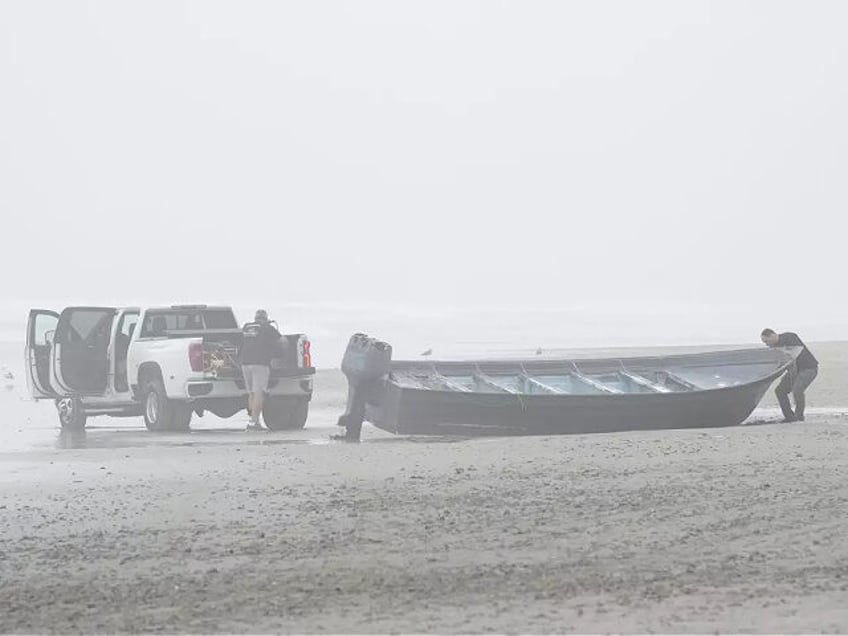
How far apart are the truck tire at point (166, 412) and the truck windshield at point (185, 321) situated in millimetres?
875

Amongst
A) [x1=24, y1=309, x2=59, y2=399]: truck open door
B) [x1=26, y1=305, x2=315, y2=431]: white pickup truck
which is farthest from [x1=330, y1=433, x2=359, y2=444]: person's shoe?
[x1=24, y1=309, x2=59, y2=399]: truck open door

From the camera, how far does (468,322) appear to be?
108m

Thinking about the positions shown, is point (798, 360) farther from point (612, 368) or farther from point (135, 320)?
point (135, 320)

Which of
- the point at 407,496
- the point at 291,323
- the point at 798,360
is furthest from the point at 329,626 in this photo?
the point at 291,323

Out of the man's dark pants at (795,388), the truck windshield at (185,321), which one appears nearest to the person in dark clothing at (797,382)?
the man's dark pants at (795,388)

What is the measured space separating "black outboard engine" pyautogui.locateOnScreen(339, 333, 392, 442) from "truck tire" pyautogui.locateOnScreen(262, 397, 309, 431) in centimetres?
264

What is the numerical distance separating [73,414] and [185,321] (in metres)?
1.98

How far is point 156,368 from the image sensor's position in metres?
21.6

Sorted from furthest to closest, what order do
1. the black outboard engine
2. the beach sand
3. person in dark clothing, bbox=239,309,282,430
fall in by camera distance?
person in dark clothing, bbox=239,309,282,430 → the black outboard engine → the beach sand

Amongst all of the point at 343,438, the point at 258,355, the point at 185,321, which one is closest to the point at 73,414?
the point at 185,321

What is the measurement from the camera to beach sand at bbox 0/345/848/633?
789cm

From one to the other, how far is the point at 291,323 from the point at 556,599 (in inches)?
3622

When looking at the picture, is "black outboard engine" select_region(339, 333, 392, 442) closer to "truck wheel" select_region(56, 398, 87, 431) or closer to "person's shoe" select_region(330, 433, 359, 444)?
"person's shoe" select_region(330, 433, 359, 444)

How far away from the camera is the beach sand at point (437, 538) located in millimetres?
7887
